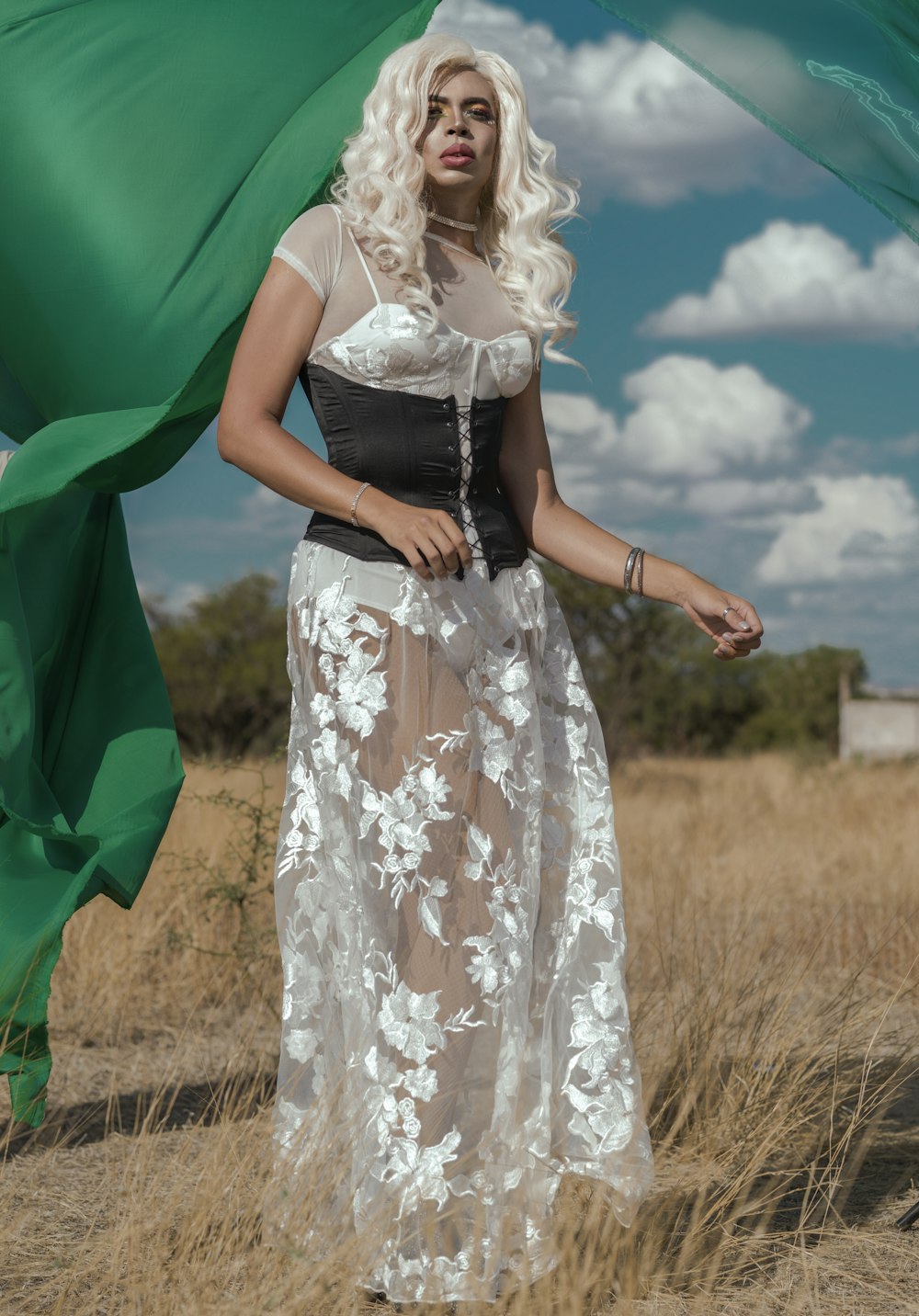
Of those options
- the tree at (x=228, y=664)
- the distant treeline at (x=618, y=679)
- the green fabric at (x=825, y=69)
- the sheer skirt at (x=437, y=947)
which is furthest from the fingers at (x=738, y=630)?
the tree at (x=228, y=664)

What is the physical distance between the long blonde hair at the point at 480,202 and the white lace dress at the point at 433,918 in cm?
6

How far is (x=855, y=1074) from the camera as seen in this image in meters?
3.83

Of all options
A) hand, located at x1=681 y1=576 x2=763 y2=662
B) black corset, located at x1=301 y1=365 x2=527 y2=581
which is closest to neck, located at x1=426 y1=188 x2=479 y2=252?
black corset, located at x1=301 y1=365 x2=527 y2=581

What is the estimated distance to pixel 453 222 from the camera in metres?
2.77

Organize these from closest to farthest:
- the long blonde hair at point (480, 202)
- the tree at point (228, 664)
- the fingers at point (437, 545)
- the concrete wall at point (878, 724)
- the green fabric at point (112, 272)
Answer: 1. the fingers at point (437, 545)
2. the long blonde hair at point (480, 202)
3. the green fabric at point (112, 272)
4. the tree at point (228, 664)
5. the concrete wall at point (878, 724)

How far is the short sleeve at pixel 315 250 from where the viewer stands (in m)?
2.56

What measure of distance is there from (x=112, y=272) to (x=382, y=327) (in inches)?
31.1

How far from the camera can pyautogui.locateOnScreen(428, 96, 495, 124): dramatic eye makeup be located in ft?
8.73

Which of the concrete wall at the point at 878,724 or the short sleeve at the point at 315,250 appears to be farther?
the concrete wall at the point at 878,724

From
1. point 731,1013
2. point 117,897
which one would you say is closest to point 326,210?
point 117,897

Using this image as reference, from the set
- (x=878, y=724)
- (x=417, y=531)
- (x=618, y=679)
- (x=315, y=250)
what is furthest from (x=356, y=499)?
(x=878, y=724)

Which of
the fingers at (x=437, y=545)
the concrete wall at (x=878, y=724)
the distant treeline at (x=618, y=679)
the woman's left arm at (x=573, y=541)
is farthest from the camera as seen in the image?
the concrete wall at (x=878, y=724)

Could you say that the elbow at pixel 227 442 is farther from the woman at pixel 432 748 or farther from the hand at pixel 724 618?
the hand at pixel 724 618

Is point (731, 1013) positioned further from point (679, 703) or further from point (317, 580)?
point (679, 703)
